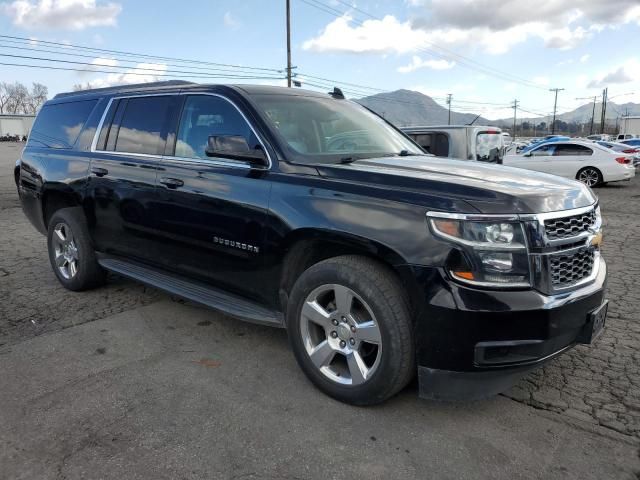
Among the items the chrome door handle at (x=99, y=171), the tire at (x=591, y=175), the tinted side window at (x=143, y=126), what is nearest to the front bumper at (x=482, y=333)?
the tinted side window at (x=143, y=126)

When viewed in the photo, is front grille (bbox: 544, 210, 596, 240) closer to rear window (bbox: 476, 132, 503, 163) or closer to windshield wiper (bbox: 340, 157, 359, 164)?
windshield wiper (bbox: 340, 157, 359, 164)

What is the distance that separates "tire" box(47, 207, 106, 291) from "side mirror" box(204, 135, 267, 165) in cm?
223

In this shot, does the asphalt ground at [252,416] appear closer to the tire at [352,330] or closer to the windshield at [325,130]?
the tire at [352,330]

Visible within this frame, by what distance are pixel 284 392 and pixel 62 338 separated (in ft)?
6.57

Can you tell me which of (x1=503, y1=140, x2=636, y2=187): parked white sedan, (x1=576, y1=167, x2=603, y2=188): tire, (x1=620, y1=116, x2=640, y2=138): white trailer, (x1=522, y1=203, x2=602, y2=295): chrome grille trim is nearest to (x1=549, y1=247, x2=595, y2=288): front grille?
(x1=522, y1=203, x2=602, y2=295): chrome grille trim

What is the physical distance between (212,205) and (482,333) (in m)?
2.00

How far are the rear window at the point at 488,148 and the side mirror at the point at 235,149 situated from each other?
631cm

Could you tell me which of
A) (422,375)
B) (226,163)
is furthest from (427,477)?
(226,163)

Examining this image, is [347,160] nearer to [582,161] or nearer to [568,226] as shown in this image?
[568,226]

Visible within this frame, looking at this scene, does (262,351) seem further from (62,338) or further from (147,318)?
(62,338)

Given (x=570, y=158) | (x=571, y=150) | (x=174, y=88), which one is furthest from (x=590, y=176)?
(x=174, y=88)

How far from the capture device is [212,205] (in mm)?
3561

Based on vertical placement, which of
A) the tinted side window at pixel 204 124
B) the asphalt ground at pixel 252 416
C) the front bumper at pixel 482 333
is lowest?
the asphalt ground at pixel 252 416

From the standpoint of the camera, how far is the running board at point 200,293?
343 cm
